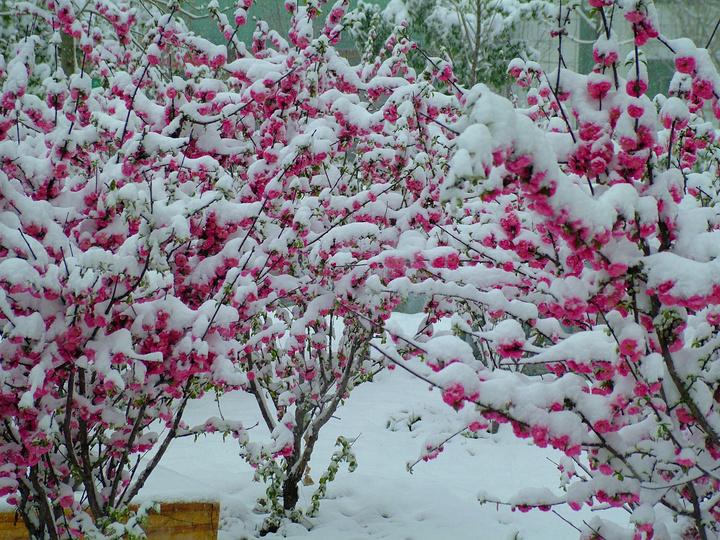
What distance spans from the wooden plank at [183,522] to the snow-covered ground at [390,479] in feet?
0.20

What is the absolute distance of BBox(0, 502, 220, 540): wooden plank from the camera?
11.0 feet

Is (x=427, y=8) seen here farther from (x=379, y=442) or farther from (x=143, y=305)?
(x=143, y=305)

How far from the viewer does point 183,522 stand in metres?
3.41

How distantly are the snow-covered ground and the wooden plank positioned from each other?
60mm

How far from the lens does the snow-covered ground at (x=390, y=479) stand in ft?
13.9

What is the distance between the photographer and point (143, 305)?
2555 millimetres

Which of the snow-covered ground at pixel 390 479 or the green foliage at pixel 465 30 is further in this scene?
the green foliage at pixel 465 30

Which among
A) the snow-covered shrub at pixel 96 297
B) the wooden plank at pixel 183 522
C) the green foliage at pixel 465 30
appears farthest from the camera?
the green foliage at pixel 465 30

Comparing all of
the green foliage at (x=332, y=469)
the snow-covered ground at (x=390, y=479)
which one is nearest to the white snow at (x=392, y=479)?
the snow-covered ground at (x=390, y=479)

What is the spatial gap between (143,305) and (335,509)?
2.62 m

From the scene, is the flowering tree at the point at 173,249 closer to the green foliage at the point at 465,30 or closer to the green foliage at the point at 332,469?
the green foliage at the point at 332,469

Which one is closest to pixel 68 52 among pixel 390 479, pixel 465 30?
pixel 390 479

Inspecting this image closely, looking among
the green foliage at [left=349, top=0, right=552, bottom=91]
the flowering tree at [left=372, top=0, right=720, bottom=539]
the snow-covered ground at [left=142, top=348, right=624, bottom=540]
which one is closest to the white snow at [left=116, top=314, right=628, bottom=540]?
the snow-covered ground at [left=142, top=348, right=624, bottom=540]

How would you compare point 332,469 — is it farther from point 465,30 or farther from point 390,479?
point 465,30
